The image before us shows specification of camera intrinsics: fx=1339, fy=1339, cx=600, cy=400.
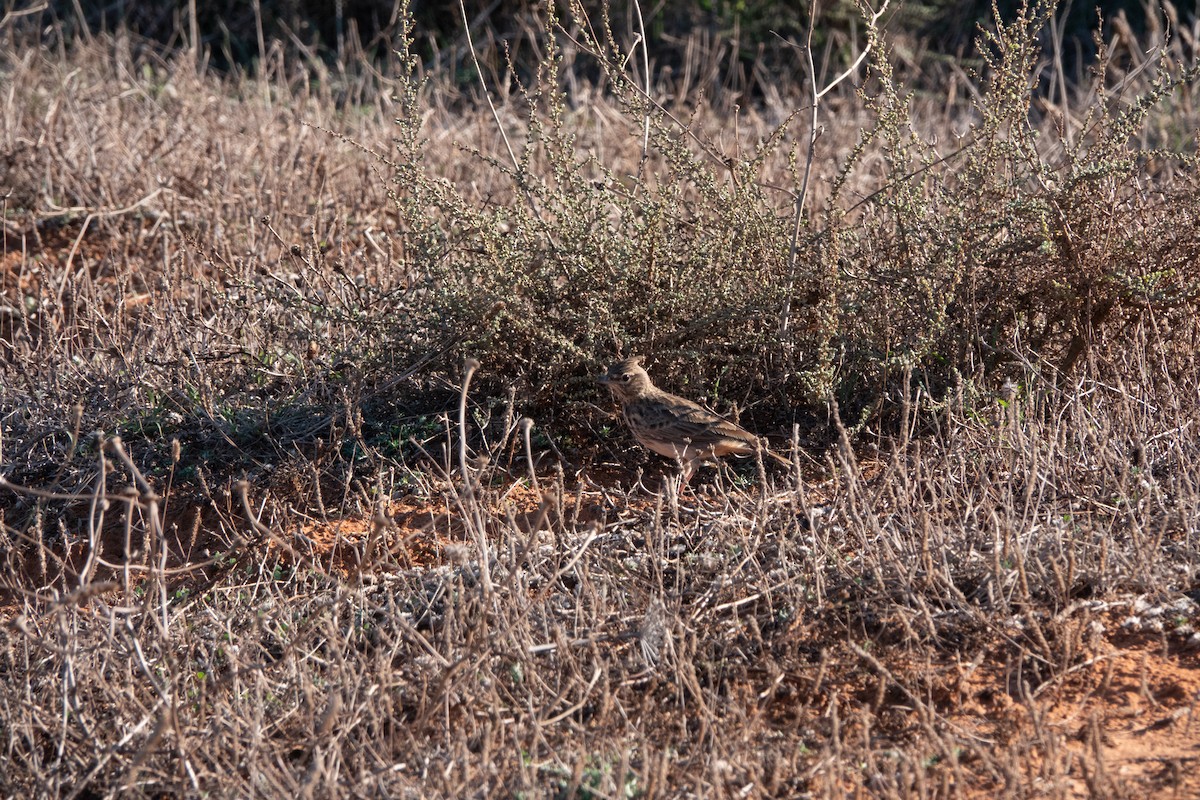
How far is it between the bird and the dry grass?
18 centimetres

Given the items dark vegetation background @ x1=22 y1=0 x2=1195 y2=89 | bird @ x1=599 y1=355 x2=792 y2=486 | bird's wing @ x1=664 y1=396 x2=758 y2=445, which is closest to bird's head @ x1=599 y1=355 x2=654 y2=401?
bird @ x1=599 y1=355 x2=792 y2=486

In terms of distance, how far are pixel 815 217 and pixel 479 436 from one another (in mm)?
1931

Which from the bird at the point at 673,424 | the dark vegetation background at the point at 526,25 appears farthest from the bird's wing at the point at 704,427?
the dark vegetation background at the point at 526,25

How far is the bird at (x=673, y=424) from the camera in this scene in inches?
185

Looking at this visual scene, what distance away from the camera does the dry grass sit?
3.44m

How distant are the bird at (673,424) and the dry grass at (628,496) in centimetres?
18

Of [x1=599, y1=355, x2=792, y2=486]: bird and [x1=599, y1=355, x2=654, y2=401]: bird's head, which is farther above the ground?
[x1=599, y1=355, x2=654, y2=401]: bird's head

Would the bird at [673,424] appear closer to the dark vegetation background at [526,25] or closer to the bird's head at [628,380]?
the bird's head at [628,380]

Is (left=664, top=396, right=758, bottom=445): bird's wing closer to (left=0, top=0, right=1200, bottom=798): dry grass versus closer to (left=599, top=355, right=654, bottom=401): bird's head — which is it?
(left=599, top=355, right=654, bottom=401): bird's head

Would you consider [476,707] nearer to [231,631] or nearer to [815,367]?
[231,631]

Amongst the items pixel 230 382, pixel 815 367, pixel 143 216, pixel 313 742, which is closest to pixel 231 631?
pixel 313 742

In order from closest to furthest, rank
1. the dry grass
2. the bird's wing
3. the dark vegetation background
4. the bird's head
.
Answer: the dry grass < the bird's wing < the bird's head < the dark vegetation background

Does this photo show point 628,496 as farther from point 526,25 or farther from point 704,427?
point 526,25

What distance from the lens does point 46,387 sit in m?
5.68
